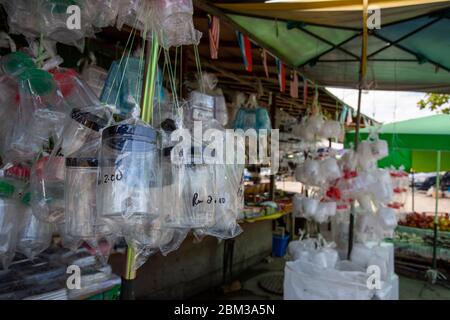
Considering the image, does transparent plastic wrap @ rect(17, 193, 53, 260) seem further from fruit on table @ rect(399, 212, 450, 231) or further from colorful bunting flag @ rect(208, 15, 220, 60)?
fruit on table @ rect(399, 212, 450, 231)

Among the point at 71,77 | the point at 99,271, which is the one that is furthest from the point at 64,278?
the point at 71,77

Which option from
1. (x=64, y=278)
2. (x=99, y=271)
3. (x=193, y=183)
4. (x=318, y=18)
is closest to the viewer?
(x=193, y=183)

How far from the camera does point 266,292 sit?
4.63m

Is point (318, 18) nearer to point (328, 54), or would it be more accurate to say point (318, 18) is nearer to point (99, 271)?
point (328, 54)

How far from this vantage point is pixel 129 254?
1.00 m

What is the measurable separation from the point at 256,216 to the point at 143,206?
426cm

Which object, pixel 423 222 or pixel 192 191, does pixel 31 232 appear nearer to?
pixel 192 191

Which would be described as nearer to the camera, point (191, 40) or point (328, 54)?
point (191, 40)

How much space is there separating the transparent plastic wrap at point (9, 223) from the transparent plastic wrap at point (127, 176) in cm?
45

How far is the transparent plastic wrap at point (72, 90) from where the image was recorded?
1.08 meters

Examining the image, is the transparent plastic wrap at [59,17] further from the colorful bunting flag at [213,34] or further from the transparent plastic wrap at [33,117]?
the colorful bunting flag at [213,34]

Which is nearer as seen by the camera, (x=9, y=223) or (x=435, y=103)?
(x=9, y=223)

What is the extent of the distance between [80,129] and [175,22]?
0.39m

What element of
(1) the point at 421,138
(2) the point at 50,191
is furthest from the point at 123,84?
(1) the point at 421,138
